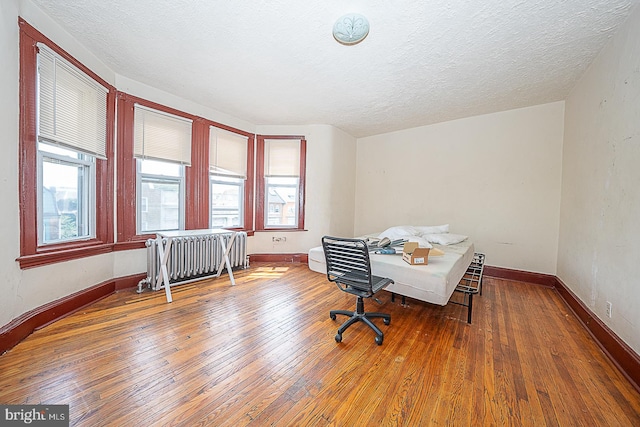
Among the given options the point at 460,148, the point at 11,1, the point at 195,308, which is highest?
the point at 11,1

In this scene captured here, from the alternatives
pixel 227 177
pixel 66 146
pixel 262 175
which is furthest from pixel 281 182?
pixel 66 146

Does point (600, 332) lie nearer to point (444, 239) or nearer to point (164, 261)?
point (444, 239)

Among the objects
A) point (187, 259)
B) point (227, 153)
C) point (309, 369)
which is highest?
point (227, 153)

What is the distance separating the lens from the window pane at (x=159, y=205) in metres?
3.26

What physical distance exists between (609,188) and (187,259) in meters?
4.68

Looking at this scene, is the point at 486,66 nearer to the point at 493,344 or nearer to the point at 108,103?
the point at 493,344

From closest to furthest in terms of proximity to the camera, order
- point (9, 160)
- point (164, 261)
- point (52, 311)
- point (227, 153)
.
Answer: point (9, 160) → point (52, 311) → point (164, 261) → point (227, 153)

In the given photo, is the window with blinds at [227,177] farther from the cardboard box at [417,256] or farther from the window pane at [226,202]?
the cardboard box at [417,256]

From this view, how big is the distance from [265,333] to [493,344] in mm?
1995

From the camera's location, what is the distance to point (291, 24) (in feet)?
6.64

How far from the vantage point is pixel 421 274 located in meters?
1.89

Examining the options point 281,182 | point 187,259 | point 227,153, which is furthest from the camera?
point 281,182

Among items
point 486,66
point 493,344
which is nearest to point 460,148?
point 486,66

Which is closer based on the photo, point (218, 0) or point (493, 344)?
point (218, 0)
